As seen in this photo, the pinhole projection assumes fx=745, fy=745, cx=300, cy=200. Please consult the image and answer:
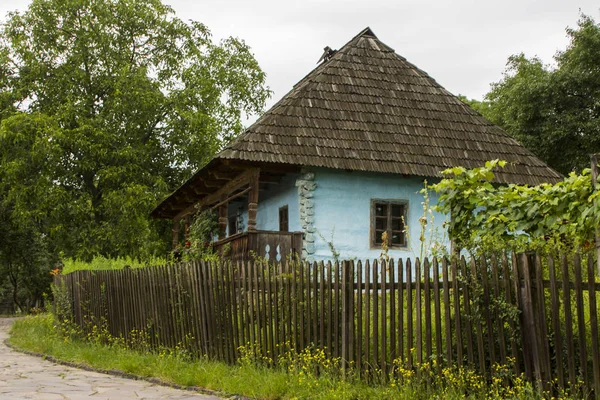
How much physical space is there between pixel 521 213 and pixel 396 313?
1659 mm

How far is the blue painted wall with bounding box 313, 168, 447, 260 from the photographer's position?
15125mm

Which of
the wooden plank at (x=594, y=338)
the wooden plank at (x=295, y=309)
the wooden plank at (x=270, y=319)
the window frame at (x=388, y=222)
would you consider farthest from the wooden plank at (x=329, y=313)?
the window frame at (x=388, y=222)

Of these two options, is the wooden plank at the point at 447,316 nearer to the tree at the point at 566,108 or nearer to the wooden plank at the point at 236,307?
the wooden plank at the point at 236,307

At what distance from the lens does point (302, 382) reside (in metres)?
7.15

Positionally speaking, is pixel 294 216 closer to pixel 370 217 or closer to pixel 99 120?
pixel 370 217

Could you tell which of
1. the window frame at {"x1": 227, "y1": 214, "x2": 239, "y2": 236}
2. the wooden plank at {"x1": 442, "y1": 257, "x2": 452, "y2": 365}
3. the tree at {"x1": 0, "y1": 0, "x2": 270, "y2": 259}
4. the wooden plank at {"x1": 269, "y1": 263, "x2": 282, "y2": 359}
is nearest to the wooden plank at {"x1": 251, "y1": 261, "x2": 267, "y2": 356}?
the wooden plank at {"x1": 269, "y1": 263, "x2": 282, "y2": 359}

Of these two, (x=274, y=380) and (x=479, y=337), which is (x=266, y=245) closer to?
(x=274, y=380)

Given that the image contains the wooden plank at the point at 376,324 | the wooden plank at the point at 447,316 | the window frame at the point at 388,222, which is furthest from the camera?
the window frame at the point at 388,222

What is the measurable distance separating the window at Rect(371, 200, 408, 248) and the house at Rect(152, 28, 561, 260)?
0.02m

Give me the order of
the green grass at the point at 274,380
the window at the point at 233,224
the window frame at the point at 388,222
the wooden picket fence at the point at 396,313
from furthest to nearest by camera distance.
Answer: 1. the window at the point at 233,224
2. the window frame at the point at 388,222
3. the green grass at the point at 274,380
4. the wooden picket fence at the point at 396,313

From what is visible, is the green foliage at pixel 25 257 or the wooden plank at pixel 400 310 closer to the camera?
the wooden plank at pixel 400 310

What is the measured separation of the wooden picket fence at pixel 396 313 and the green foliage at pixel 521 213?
1.09ft

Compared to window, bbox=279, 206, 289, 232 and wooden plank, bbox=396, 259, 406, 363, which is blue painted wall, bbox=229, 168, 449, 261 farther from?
wooden plank, bbox=396, 259, 406, 363

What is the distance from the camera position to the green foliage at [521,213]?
23.0ft
